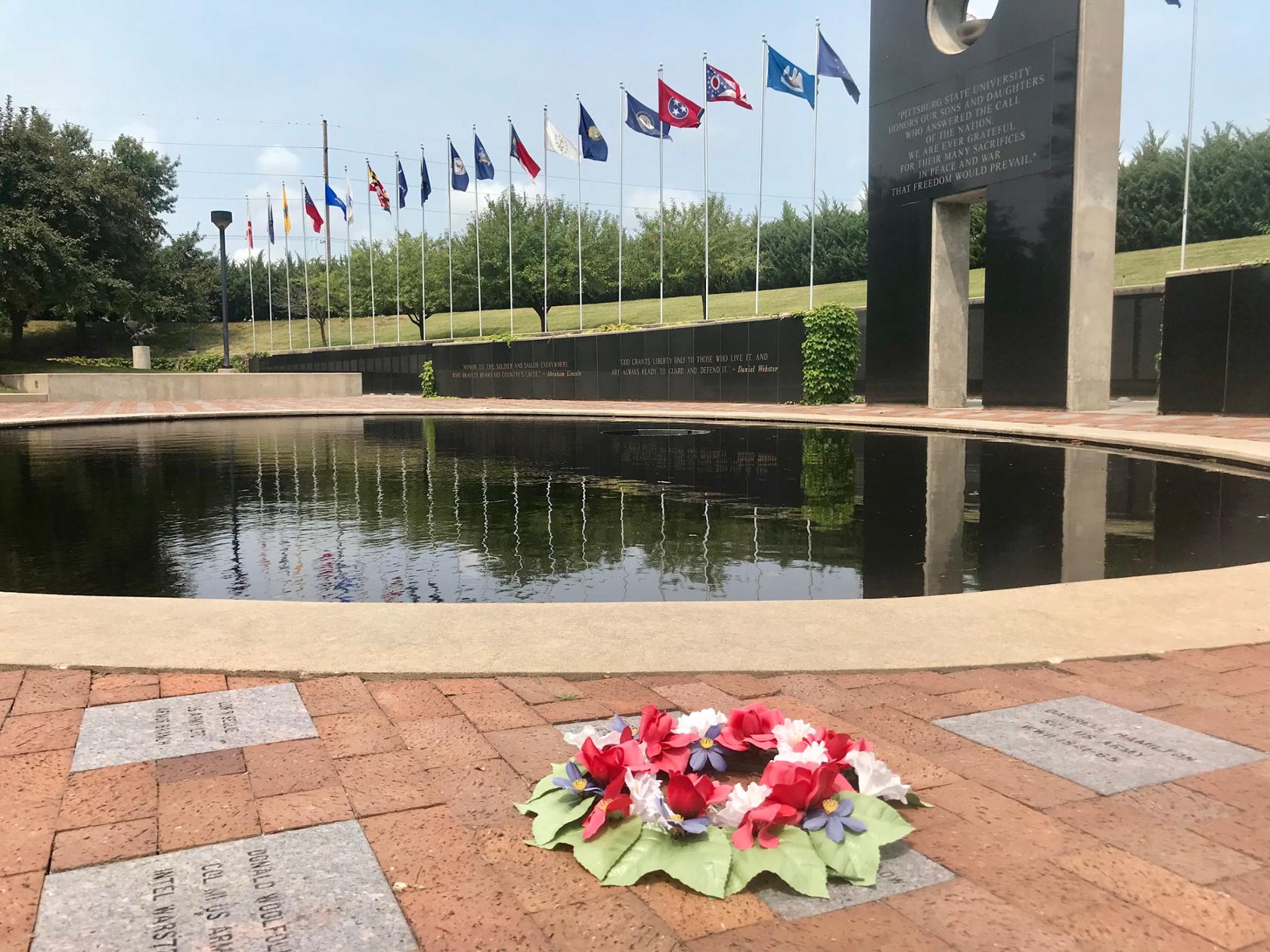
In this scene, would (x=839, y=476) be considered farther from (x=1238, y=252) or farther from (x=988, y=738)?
(x=1238, y=252)

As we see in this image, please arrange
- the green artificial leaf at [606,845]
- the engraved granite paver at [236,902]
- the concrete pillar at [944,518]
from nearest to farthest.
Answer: the engraved granite paver at [236,902] → the green artificial leaf at [606,845] → the concrete pillar at [944,518]

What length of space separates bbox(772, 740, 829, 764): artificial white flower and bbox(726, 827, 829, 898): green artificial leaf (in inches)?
9.1

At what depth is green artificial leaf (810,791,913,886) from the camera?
2.34 meters

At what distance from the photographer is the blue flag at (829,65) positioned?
2711 centimetres

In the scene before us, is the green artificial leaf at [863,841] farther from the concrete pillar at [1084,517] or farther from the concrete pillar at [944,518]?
the concrete pillar at [1084,517]

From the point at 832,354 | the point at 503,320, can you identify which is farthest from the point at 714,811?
the point at 503,320

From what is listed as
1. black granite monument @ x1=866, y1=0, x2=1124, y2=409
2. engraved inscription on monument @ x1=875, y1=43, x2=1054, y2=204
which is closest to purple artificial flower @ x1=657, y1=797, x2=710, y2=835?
black granite monument @ x1=866, y1=0, x2=1124, y2=409

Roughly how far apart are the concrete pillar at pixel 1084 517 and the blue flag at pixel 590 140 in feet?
79.5

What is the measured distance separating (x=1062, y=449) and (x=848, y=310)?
41.4 ft

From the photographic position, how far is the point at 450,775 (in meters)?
2.96

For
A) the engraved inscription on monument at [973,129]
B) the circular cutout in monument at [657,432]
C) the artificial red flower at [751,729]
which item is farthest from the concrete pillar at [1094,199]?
the artificial red flower at [751,729]

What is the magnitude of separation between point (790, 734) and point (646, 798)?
1.61ft

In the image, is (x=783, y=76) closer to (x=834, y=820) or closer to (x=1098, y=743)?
(x=1098, y=743)

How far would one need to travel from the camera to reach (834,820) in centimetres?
246
